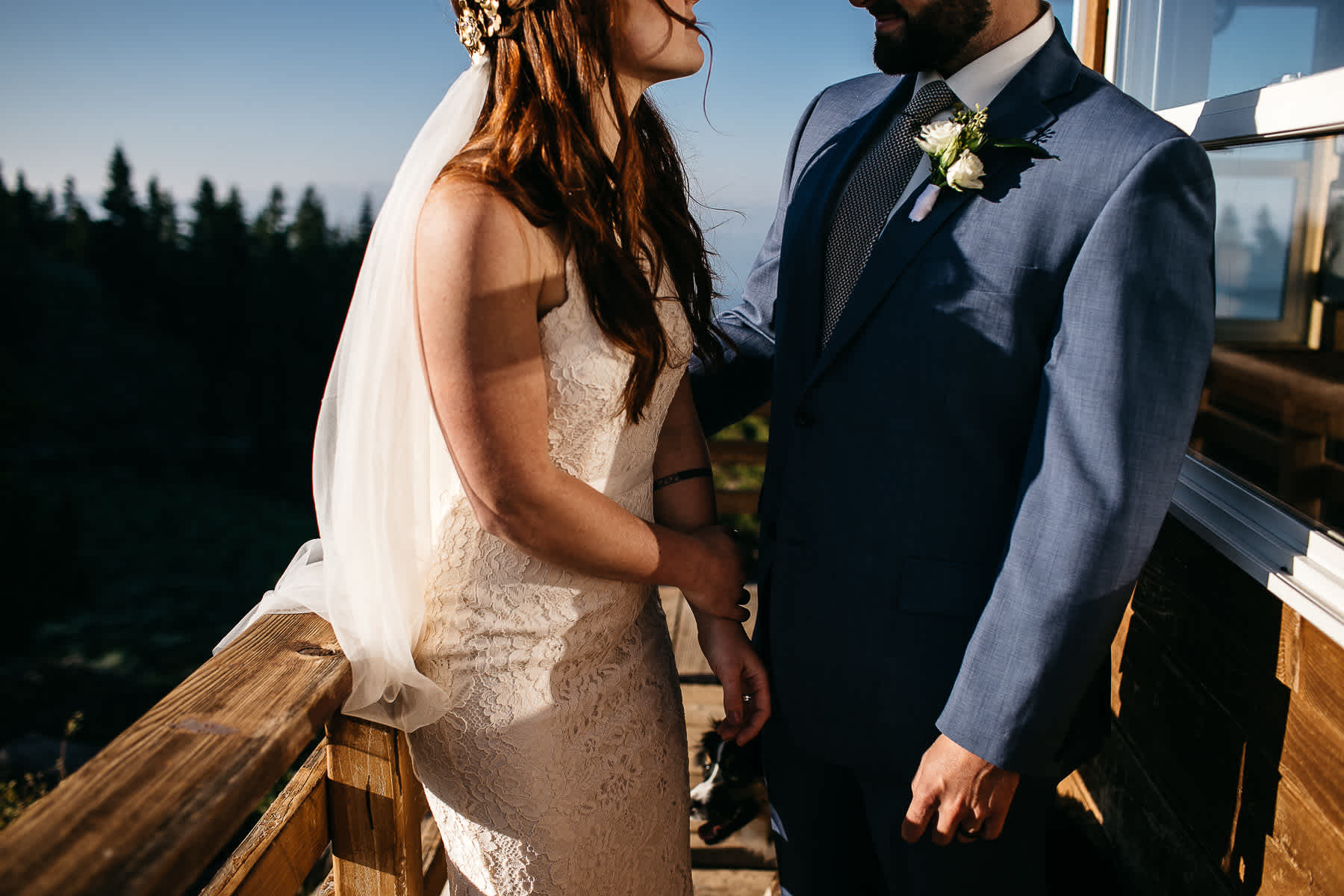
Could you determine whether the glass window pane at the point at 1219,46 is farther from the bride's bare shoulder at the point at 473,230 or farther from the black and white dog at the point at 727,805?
the black and white dog at the point at 727,805

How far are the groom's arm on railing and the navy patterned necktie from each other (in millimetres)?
269

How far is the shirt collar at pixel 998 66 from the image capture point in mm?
1294

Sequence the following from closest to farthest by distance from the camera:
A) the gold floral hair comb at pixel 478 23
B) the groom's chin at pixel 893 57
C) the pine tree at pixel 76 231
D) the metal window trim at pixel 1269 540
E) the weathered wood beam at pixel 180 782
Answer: the weathered wood beam at pixel 180 782 → the metal window trim at pixel 1269 540 → the gold floral hair comb at pixel 478 23 → the groom's chin at pixel 893 57 → the pine tree at pixel 76 231

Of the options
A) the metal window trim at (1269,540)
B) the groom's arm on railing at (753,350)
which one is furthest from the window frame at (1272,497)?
the groom's arm on railing at (753,350)

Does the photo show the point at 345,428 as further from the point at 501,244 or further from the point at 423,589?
the point at 501,244

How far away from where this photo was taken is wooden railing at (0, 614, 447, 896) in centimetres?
76

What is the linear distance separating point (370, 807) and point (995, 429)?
1.04 m

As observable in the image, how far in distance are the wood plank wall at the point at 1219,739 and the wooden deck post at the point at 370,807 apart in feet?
3.85

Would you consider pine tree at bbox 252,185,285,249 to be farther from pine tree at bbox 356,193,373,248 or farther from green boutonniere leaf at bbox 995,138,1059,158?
green boutonniere leaf at bbox 995,138,1059,158

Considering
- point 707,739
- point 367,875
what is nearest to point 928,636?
point 367,875

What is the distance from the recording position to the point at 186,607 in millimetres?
35250

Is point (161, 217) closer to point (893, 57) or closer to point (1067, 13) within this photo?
point (1067, 13)

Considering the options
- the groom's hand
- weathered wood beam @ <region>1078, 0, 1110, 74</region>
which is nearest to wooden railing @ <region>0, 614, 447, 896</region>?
the groom's hand

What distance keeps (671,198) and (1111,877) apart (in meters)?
1.50
